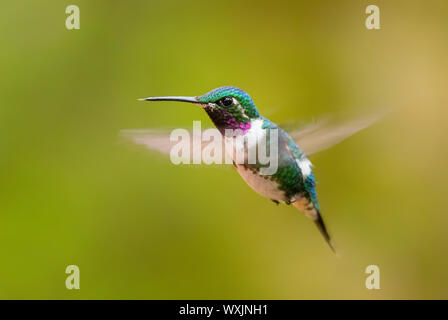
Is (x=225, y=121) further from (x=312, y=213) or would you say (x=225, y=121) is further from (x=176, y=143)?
(x=312, y=213)

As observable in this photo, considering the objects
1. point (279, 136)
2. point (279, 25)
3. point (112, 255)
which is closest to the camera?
point (279, 136)

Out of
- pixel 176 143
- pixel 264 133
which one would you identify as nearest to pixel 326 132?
pixel 264 133

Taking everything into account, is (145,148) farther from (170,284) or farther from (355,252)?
(355,252)

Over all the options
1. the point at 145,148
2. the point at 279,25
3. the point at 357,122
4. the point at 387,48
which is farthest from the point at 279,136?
the point at 387,48

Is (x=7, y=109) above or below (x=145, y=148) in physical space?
above

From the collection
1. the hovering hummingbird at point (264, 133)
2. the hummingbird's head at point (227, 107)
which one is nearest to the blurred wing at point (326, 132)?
the hovering hummingbird at point (264, 133)

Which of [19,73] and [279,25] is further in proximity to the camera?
[279,25]

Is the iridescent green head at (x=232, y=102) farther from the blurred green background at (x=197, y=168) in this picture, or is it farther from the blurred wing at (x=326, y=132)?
the blurred green background at (x=197, y=168)
